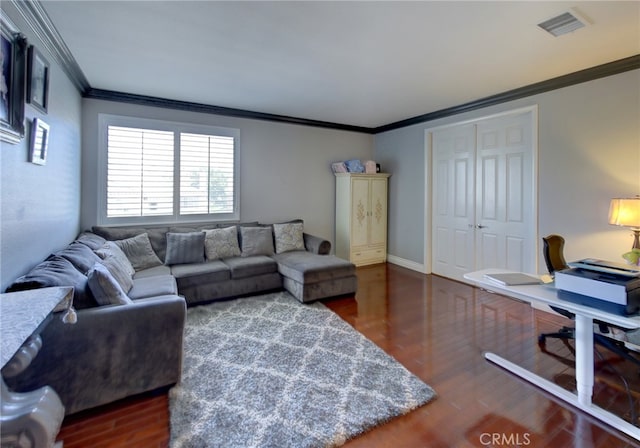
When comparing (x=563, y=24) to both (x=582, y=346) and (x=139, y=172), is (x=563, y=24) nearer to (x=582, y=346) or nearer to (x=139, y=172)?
(x=582, y=346)

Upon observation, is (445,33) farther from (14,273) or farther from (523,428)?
(14,273)

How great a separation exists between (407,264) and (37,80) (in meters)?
5.09

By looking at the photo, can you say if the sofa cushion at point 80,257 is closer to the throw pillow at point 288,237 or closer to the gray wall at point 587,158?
the throw pillow at point 288,237

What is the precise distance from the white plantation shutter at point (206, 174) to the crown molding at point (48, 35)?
1.40 metres

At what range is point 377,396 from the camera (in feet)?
6.54

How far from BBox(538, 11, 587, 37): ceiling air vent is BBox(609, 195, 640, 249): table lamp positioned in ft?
4.86

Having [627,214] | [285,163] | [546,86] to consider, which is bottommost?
[627,214]

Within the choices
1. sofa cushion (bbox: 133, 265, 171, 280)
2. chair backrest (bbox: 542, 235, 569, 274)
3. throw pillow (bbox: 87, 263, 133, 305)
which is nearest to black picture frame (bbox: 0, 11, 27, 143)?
throw pillow (bbox: 87, 263, 133, 305)

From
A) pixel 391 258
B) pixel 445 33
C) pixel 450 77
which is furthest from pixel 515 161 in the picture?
pixel 391 258

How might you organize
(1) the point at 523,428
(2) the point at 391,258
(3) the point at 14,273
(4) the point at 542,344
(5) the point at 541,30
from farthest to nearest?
1. (2) the point at 391,258
2. (4) the point at 542,344
3. (5) the point at 541,30
4. (3) the point at 14,273
5. (1) the point at 523,428

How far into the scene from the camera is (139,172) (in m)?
4.07

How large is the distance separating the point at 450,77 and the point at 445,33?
3.32ft

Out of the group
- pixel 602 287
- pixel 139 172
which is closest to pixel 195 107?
pixel 139 172

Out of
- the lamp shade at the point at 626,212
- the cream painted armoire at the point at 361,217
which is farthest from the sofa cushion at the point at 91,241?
the lamp shade at the point at 626,212
